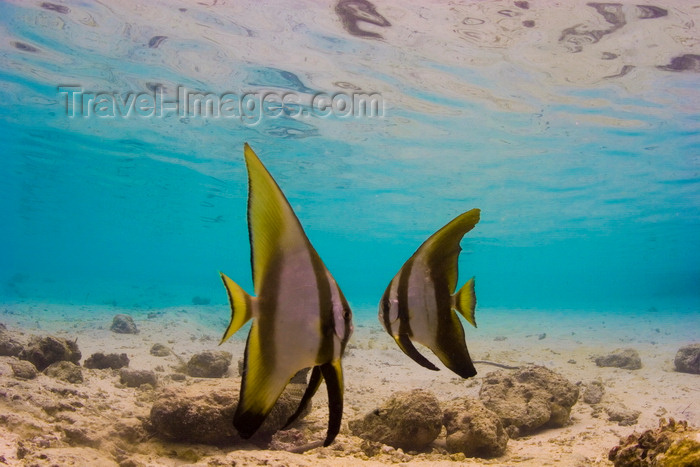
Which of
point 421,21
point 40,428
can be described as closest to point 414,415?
point 40,428

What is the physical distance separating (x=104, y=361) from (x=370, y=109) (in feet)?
42.9

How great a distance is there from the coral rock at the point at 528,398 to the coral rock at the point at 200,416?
9.57ft

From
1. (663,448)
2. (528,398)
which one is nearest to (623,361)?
(528,398)

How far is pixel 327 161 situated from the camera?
23.0m

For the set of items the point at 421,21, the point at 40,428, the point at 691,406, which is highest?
the point at 421,21

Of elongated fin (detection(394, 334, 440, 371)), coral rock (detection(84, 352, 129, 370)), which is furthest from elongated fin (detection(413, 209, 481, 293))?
coral rock (detection(84, 352, 129, 370))

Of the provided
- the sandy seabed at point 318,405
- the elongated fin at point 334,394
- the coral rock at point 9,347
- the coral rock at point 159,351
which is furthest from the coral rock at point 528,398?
the coral rock at point 9,347

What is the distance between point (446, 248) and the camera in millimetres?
1921

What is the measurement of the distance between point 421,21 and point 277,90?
20.7 feet

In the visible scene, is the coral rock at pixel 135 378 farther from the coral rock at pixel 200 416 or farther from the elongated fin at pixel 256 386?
the elongated fin at pixel 256 386

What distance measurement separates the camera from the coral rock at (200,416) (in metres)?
3.96

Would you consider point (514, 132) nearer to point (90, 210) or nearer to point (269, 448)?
point (269, 448)

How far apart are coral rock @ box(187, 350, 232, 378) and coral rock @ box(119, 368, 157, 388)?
3.60 ft

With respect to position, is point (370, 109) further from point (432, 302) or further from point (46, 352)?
point (432, 302)
